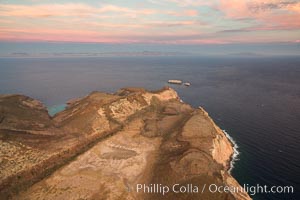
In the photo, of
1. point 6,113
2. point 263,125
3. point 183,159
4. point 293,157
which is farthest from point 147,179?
point 263,125

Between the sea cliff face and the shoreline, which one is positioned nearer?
the sea cliff face

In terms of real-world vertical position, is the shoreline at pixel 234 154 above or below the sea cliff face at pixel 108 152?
below

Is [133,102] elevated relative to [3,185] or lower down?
elevated

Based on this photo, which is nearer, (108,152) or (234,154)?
(108,152)

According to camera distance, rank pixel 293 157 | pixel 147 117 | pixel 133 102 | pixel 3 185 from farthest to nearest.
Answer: pixel 133 102, pixel 147 117, pixel 293 157, pixel 3 185

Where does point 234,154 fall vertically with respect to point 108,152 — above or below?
below

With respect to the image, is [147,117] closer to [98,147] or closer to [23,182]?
[98,147]

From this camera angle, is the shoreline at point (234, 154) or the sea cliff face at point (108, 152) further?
the shoreline at point (234, 154)

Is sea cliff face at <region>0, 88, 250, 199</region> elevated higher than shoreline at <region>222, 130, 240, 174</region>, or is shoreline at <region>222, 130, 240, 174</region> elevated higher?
sea cliff face at <region>0, 88, 250, 199</region>
